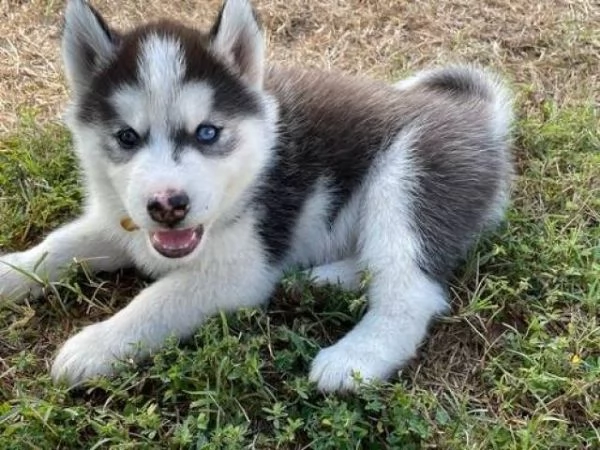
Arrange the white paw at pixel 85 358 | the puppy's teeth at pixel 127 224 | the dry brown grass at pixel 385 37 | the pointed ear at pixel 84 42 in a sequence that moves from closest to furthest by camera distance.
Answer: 1. the white paw at pixel 85 358
2. the pointed ear at pixel 84 42
3. the puppy's teeth at pixel 127 224
4. the dry brown grass at pixel 385 37

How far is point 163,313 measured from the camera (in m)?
3.36

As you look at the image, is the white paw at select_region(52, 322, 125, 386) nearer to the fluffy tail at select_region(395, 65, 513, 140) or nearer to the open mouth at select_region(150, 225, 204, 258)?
the open mouth at select_region(150, 225, 204, 258)

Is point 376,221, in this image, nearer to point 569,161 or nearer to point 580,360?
point 580,360

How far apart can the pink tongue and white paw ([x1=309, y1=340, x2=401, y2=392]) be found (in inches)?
28.9

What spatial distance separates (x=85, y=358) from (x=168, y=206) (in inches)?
29.8

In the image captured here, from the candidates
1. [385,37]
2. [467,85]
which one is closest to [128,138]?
[467,85]

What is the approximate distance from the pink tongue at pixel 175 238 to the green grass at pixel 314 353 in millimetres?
374

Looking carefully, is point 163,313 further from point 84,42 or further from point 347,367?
point 84,42

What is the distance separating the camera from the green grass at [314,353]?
3012 mm

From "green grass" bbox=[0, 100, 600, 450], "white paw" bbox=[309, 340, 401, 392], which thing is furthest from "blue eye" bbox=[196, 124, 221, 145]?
"white paw" bbox=[309, 340, 401, 392]

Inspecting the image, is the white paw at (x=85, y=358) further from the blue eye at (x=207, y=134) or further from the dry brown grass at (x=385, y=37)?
the dry brown grass at (x=385, y=37)

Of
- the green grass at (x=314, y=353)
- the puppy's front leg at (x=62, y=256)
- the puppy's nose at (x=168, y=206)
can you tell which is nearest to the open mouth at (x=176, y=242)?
the puppy's nose at (x=168, y=206)

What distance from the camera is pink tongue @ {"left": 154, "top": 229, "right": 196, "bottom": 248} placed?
10.7 feet

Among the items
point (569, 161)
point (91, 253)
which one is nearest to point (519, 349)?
point (569, 161)
